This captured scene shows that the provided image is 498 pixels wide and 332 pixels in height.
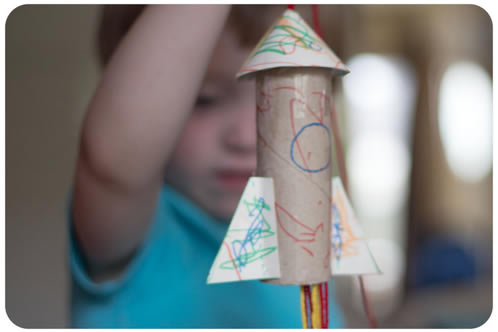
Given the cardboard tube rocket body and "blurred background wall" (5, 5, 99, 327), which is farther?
"blurred background wall" (5, 5, 99, 327)

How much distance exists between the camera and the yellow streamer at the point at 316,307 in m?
0.60

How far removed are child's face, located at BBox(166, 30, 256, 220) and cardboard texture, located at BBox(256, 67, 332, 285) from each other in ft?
1.09

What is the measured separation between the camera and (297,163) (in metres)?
0.58

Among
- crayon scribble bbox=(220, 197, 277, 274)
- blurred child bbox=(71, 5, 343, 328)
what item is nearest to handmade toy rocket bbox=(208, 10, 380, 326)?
crayon scribble bbox=(220, 197, 277, 274)

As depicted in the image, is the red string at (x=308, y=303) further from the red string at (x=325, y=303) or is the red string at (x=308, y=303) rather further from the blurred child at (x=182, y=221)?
the blurred child at (x=182, y=221)

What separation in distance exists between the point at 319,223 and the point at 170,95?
1.04 feet

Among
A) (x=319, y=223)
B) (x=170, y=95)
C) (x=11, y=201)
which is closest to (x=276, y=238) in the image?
(x=319, y=223)

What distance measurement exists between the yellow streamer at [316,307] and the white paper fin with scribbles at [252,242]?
0.06 m

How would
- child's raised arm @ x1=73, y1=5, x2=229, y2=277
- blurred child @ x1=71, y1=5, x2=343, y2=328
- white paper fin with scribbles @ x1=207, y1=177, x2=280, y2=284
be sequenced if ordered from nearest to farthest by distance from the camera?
white paper fin with scribbles @ x1=207, y1=177, x2=280, y2=284 → child's raised arm @ x1=73, y1=5, x2=229, y2=277 → blurred child @ x1=71, y1=5, x2=343, y2=328

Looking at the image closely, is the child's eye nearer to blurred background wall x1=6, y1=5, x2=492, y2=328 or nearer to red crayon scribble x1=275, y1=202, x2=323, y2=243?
blurred background wall x1=6, y1=5, x2=492, y2=328

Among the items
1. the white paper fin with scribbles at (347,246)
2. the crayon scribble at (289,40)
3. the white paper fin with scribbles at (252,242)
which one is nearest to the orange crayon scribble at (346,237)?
the white paper fin with scribbles at (347,246)

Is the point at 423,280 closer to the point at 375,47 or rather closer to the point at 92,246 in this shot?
the point at 375,47

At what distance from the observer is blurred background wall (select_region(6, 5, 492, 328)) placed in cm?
92

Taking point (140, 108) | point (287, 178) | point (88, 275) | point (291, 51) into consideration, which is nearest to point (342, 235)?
point (287, 178)
